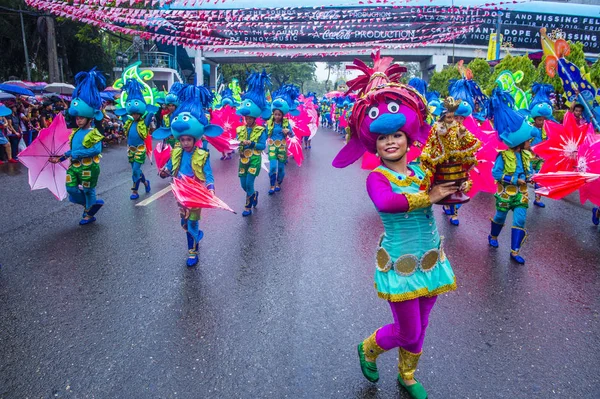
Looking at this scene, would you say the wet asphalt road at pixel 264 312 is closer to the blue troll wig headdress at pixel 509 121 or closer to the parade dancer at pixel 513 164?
the parade dancer at pixel 513 164

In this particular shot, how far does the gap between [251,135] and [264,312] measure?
3806mm

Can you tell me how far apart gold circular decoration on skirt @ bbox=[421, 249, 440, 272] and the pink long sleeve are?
16.4 inches

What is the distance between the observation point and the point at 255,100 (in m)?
6.88

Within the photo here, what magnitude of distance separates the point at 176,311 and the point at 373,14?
23.8m

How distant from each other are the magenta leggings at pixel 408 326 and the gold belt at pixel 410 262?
0.61 ft

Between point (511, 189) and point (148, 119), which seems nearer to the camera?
point (511, 189)

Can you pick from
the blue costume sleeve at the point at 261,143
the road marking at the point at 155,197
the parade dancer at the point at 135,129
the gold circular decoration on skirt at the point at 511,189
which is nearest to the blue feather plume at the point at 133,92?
the parade dancer at the point at 135,129

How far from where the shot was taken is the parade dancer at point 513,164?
4625 millimetres

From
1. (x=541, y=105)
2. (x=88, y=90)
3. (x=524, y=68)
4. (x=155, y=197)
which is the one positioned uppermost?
(x=524, y=68)

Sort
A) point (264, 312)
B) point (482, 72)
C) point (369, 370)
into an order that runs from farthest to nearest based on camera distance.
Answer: point (482, 72), point (264, 312), point (369, 370)

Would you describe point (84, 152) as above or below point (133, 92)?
below

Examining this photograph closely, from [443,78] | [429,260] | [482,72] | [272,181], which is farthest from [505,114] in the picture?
[443,78]

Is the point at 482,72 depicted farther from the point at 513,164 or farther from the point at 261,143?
the point at 513,164

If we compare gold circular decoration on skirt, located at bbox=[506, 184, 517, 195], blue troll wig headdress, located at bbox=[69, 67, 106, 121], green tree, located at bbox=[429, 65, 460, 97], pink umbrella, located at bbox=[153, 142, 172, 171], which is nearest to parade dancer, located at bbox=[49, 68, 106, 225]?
blue troll wig headdress, located at bbox=[69, 67, 106, 121]
